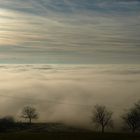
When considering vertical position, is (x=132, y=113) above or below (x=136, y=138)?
above

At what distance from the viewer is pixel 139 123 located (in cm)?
14838

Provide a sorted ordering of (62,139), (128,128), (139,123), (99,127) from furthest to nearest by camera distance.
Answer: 1. (99,127)
2. (128,128)
3. (139,123)
4. (62,139)

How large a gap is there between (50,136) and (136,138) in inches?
924

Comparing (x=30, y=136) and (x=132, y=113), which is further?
(x=132, y=113)

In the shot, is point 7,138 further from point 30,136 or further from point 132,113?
point 132,113

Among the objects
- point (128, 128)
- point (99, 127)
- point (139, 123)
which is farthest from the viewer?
point (99, 127)

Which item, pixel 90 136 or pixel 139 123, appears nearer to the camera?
pixel 90 136

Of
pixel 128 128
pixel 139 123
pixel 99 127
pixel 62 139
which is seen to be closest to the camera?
pixel 62 139

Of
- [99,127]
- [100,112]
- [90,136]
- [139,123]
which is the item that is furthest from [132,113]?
[90,136]

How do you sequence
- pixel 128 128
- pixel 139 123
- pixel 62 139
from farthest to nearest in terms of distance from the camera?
pixel 128 128 → pixel 139 123 → pixel 62 139

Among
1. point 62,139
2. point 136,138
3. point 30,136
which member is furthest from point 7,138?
point 136,138

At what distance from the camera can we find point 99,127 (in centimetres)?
18238

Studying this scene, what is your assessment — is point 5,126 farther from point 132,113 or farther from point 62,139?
point 62,139

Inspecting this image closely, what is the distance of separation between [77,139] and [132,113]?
227 ft
